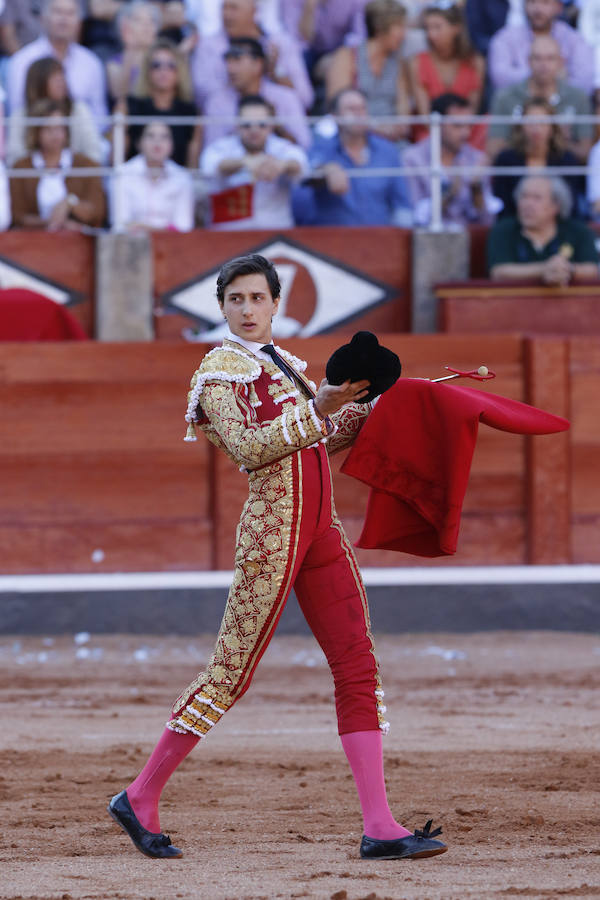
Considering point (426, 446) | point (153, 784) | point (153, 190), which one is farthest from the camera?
point (153, 190)

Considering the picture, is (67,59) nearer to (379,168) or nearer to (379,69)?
(379,69)

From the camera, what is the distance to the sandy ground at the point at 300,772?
2.90 meters

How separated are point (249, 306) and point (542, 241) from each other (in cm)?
450

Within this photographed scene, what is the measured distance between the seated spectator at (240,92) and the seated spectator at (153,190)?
1.06 ft

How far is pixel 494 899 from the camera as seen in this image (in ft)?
8.79

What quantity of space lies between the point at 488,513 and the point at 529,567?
1.10ft

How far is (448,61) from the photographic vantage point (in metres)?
8.21

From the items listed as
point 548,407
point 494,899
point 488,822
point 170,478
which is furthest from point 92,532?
point 494,899

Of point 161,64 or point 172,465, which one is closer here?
point 172,465

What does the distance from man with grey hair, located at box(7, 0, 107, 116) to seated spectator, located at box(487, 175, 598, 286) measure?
2417 millimetres

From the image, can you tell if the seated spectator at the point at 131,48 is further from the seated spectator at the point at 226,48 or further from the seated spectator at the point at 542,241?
the seated spectator at the point at 542,241

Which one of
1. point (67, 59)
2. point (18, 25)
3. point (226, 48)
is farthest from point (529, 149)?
point (18, 25)

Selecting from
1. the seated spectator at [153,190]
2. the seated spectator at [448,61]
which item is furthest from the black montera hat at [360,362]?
the seated spectator at [448,61]

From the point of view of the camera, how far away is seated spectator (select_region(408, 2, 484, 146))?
320 inches
